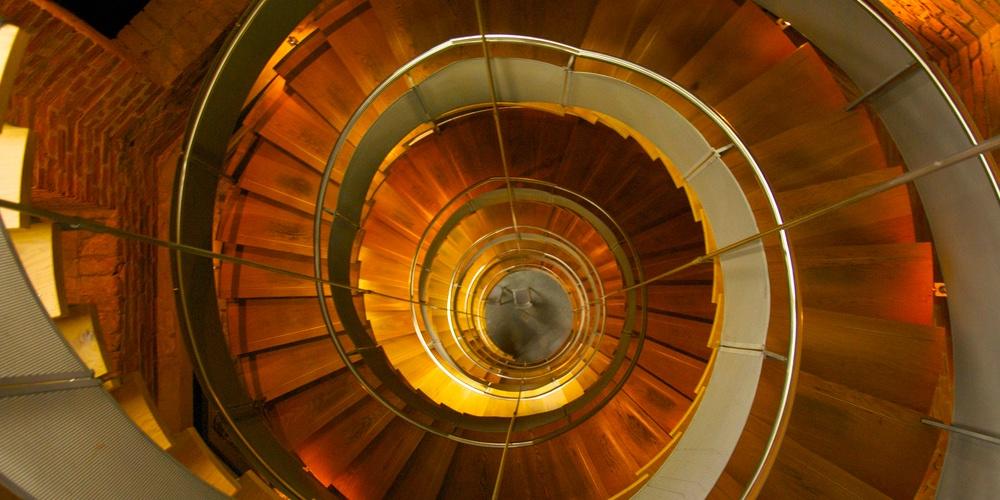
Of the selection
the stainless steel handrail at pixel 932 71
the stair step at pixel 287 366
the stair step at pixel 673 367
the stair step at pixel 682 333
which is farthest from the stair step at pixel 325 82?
the stair step at pixel 673 367

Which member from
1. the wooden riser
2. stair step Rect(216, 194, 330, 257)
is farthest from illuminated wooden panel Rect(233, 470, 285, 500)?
stair step Rect(216, 194, 330, 257)

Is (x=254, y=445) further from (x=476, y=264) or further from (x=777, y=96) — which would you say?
(x=476, y=264)

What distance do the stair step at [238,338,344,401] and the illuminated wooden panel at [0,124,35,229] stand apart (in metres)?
2.97

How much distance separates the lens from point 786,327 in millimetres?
3342

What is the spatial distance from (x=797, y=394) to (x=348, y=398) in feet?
14.2

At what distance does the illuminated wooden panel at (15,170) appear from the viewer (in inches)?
78.8

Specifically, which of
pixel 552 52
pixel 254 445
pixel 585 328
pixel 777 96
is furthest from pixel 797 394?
pixel 585 328

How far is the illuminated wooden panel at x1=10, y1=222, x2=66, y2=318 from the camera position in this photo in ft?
6.79

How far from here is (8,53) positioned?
1733mm

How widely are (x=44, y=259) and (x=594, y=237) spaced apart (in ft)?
23.4

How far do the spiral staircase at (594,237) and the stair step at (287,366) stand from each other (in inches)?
1.0

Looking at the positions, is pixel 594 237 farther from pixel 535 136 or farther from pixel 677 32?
pixel 677 32

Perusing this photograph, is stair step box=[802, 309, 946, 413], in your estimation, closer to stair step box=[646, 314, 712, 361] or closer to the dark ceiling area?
stair step box=[646, 314, 712, 361]

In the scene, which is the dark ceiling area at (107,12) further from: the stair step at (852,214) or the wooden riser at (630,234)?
the stair step at (852,214)
